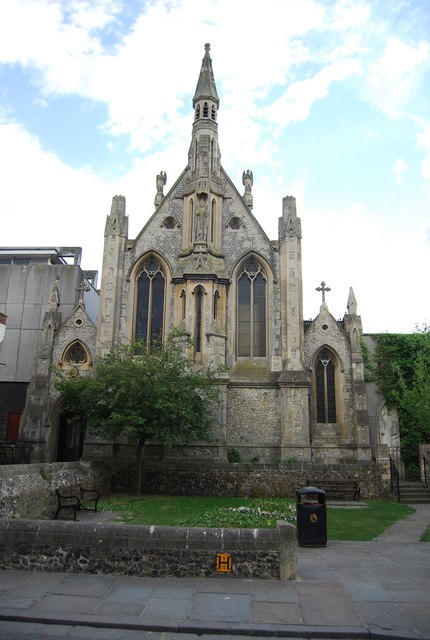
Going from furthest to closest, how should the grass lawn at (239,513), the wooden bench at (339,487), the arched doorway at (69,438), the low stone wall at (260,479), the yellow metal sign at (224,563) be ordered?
the arched doorway at (69,438) < the low stone wall at (260,479) < the wooden bench at (339,487) < the grass lawn at (239,513) < the yellow metal sign at (224,563)

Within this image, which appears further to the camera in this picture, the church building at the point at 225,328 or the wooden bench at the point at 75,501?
the church building at the point at 225,328

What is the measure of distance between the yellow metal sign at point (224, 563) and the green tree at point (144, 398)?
11.1 m

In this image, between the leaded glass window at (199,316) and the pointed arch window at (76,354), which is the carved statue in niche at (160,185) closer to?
the leaded glass window at (199,316)

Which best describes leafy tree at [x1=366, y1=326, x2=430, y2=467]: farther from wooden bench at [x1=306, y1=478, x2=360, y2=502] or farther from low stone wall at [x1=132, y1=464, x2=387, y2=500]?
wooden bench at [x1=306, y1=478, x2=360, y2=502]

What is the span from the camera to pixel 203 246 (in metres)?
26.5

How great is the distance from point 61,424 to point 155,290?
820cm

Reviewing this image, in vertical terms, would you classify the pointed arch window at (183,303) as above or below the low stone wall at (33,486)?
above

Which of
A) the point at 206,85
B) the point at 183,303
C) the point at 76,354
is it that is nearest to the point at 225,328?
the point at 183,303

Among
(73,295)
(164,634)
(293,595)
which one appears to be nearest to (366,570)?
(293,595)

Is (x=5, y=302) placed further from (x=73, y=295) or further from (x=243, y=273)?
(x=243, y=273)

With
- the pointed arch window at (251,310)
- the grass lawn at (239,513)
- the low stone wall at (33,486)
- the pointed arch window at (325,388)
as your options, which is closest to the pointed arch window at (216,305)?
the pointed arch window at (251,310)

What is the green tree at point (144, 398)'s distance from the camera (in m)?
20.2

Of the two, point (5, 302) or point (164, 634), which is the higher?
point (5, 302)

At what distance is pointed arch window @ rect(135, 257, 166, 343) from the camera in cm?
2708
